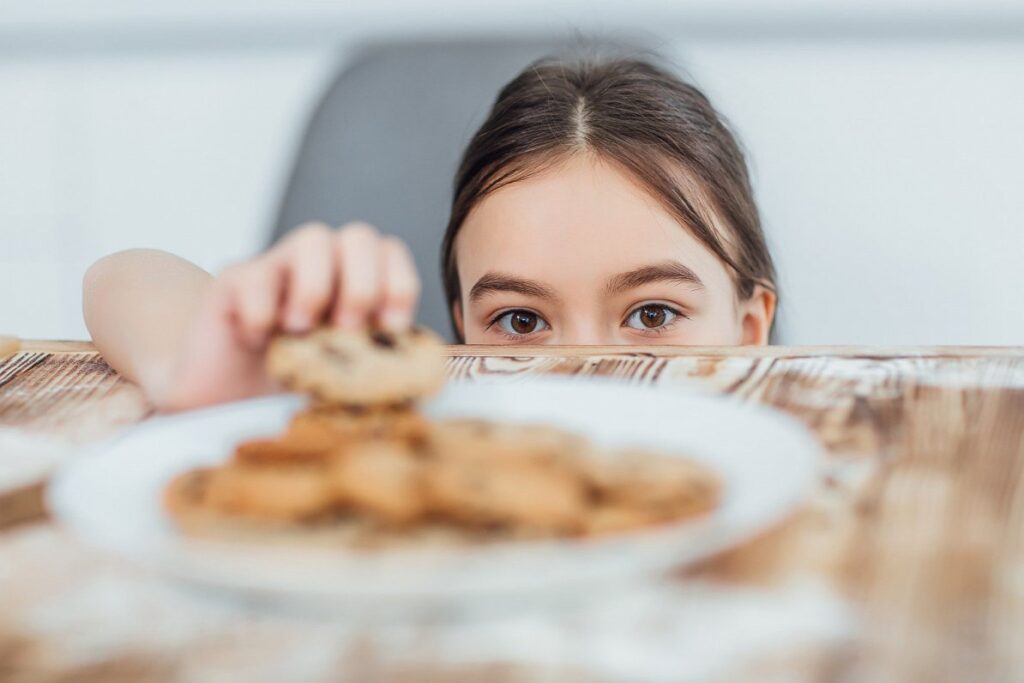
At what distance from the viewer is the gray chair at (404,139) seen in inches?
69.7

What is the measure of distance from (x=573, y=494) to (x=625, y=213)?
0.83 m

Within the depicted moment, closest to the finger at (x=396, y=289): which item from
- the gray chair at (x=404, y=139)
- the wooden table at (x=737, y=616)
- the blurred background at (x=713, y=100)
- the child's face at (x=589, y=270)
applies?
the wooden table at (x=737, y=616)

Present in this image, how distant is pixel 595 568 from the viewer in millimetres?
390

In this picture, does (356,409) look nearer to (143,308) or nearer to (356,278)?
(356,278)

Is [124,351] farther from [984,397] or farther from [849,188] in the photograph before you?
[849,188]

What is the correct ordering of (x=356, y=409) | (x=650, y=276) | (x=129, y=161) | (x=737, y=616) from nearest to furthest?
(x=737, y=616)
(x=356, y=409)
(x=650, y=276)
(x=129, y=161)

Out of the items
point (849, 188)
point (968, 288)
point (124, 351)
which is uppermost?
point (124, 351)

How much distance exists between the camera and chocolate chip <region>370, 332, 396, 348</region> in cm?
62

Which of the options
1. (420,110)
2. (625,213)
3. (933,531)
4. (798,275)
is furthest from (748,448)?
(798,275)

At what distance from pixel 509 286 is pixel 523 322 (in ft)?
0.18

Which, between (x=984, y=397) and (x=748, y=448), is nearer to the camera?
(x=748, y=448)

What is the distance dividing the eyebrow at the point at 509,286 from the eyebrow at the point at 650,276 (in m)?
0.07

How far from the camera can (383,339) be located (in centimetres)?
62

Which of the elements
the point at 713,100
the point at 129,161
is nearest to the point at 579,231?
the point at 713,100
